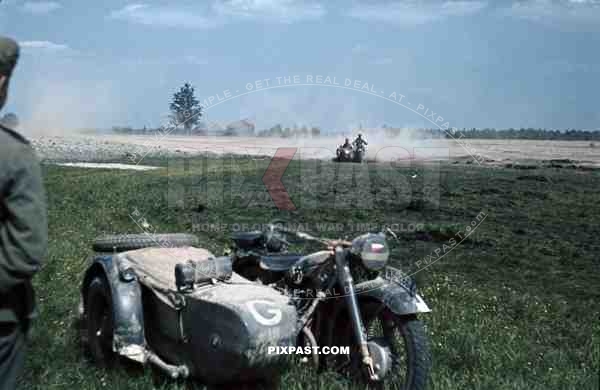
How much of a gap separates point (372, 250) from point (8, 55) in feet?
7.96

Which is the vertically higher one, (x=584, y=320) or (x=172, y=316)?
(x=172, y=316)

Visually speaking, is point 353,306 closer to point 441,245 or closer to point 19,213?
point 19,213

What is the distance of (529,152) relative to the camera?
47.8 meters

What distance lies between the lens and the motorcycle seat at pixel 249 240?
216 inches

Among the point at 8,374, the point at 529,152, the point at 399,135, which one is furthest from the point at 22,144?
the point at 529,152

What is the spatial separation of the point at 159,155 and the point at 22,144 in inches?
1529

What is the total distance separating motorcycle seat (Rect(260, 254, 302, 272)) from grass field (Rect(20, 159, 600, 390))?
27.8 inches

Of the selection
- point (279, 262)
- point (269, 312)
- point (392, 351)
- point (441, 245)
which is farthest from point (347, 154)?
point (269, 312)

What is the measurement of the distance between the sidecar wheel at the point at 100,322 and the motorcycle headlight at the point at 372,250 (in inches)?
73.3

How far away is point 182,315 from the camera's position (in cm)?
477

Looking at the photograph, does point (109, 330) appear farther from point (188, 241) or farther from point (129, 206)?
point (129, 206)

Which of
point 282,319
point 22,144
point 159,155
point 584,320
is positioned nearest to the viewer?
point 22,144

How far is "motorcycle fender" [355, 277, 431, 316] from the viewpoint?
14.7 feet

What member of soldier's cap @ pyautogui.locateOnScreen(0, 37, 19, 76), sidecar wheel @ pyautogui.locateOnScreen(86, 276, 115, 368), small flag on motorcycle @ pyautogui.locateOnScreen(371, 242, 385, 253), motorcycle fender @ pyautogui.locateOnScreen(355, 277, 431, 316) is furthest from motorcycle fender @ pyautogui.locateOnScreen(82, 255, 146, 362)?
soldier's cap @ pyautogui.locateOnScreen(0, 37, 19, 76)
